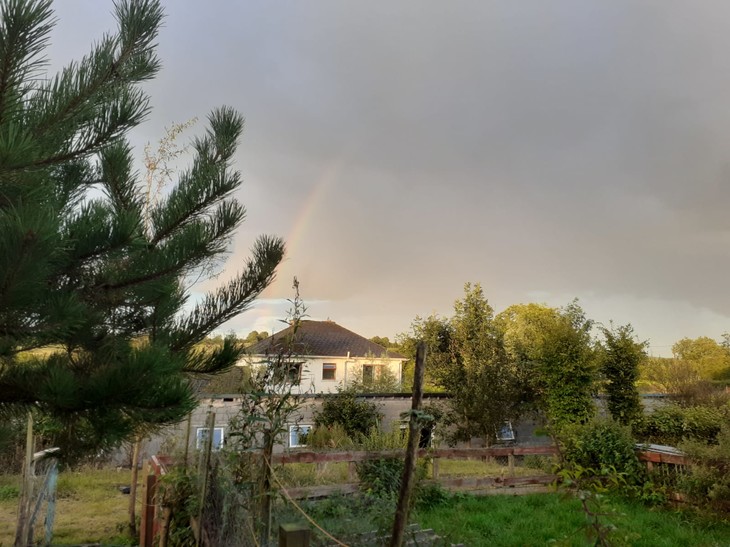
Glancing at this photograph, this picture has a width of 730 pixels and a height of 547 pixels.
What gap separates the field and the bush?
505mm

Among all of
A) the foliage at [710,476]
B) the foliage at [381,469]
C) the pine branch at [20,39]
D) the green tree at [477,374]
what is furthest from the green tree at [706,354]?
the pine branch at [20,39]

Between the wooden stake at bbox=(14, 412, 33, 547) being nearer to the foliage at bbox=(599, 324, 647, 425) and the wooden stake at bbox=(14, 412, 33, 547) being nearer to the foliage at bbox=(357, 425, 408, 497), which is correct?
the foliage at bbox=(357, 425, 408, 497)

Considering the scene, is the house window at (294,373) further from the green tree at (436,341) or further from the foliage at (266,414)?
the green tree at (436,341)

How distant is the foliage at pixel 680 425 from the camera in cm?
694

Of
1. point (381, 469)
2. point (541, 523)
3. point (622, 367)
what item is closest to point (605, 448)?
point (541, 523)

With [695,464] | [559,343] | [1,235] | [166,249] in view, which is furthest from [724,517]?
[1,235]

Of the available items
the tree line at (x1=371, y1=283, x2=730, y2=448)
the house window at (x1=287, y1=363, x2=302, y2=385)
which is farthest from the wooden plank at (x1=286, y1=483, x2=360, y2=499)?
the tree line at (x1=371, y1=283, x2=730, y2=448)

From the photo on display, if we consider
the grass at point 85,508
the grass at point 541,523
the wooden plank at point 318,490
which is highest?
the wooden plank at point 318,490

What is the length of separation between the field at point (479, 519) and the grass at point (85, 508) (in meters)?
0.01

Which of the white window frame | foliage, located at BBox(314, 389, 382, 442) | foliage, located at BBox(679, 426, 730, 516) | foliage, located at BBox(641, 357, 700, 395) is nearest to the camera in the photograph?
foliage, located at BBox(679, 426, 730, 516)

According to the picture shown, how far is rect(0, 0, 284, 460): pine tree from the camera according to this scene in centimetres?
209

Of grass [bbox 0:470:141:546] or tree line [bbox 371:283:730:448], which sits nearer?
grass [bbox 0:470:141:546]

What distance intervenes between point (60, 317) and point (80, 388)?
37 cm

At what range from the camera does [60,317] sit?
2.33m
